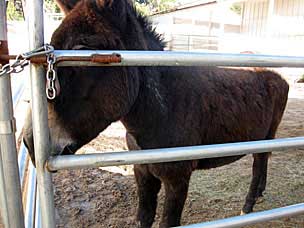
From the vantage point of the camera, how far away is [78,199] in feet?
9.80

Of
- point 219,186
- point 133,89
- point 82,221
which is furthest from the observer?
point 219,186

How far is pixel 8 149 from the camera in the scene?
977 millimetres

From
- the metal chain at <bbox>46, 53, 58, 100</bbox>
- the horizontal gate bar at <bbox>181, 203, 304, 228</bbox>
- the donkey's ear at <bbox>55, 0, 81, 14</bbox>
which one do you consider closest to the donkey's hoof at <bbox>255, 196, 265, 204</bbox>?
the horizontal gate bar at <bbox>181, 203, 304, 228</bbox>

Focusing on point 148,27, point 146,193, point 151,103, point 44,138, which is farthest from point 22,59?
point 146,193

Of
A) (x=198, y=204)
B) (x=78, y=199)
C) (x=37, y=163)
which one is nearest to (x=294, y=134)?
(x=198, y=204)

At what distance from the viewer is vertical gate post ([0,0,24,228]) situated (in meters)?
0.95

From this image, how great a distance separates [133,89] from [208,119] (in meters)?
0.85

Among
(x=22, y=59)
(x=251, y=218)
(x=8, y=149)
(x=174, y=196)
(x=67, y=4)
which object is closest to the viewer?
(x=22, y=59)

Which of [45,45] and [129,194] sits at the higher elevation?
[45,45]

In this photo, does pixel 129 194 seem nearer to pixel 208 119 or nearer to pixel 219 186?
pixel 219 186

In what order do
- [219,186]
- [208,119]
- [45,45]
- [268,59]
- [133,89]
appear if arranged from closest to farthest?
[45,45] < [268,59] < [133,89] < [208,119] < [219,186]

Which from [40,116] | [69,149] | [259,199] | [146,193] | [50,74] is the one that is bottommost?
[259,199]

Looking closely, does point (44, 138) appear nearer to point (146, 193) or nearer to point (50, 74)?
point (50, 74)

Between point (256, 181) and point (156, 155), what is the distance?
7.84ft
